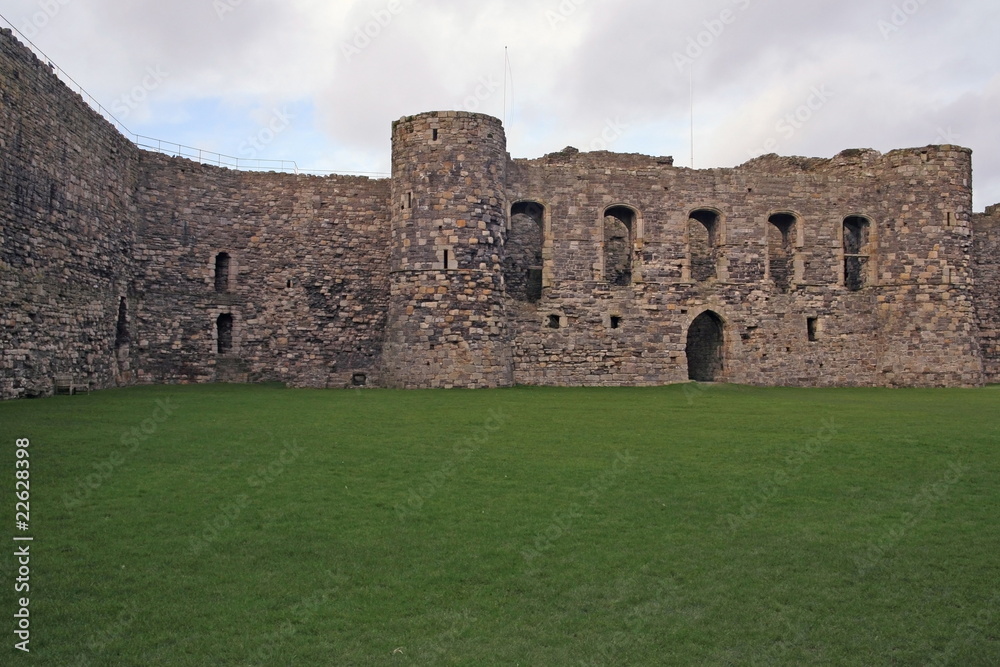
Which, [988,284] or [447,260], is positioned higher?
[447,260]

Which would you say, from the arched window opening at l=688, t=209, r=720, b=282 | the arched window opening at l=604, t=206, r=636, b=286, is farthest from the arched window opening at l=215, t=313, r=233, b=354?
the arched window opening at l=688, t=209, r=720, b=282

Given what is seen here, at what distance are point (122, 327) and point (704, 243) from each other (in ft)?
64.7

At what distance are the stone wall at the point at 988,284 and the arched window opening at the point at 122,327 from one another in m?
30.1

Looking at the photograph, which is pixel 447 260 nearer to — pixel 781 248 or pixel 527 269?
pixel 527 269

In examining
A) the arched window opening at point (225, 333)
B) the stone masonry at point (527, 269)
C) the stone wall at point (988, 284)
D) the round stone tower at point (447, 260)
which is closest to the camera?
the round stone tower at point (447, 260)

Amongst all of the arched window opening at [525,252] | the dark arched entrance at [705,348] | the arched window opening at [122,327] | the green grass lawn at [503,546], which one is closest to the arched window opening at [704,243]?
the dark arched entrance at [705,348]

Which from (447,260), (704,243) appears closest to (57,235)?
(447,260)

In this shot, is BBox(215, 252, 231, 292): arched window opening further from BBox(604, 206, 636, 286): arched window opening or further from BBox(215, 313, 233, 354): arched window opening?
BBox(604, 206, 636, 286): arched window opening

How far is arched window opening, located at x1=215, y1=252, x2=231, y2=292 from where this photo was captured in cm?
2522

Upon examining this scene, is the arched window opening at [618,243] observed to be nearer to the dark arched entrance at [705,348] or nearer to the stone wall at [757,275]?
the stone wall at [757,275]

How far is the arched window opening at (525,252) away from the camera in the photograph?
2580 centimetres

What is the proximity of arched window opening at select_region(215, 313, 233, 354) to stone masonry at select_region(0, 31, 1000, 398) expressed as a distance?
2.8 inches

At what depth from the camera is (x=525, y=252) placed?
26.4 m

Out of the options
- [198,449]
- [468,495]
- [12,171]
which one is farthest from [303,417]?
[12,171]
